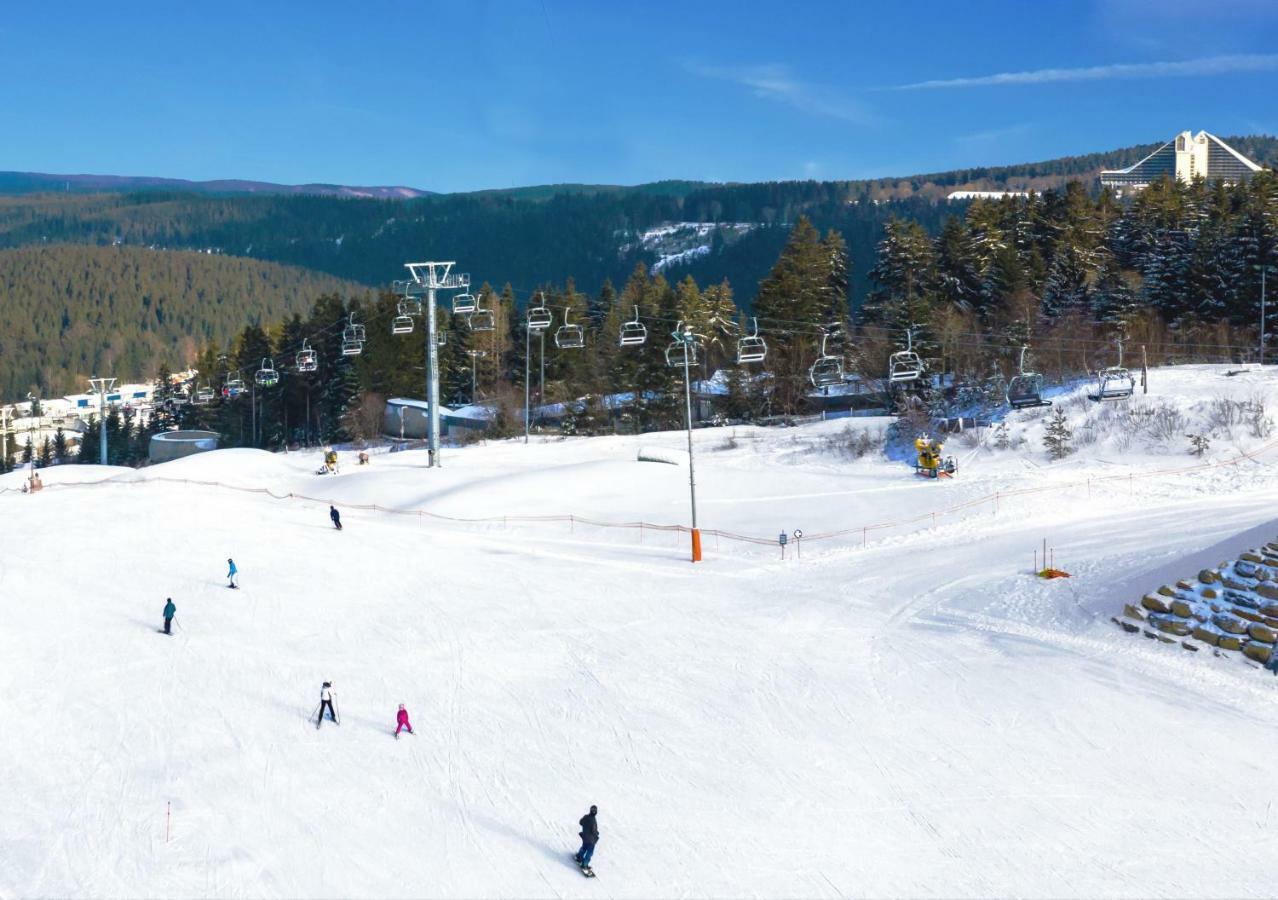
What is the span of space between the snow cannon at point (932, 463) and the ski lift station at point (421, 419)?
98.4ft

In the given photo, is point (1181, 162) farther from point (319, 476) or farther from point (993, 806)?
point (993, 806)

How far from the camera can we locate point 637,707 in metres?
19.8

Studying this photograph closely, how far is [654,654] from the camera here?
22719 millimetres

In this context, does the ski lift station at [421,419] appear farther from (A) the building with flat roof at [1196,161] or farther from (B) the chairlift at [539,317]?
(A) the building with flat roof at [1196,161]

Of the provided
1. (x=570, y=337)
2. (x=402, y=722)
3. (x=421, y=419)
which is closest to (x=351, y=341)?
(x=570, y=337)

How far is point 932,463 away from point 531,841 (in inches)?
1065

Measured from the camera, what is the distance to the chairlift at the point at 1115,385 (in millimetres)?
41938

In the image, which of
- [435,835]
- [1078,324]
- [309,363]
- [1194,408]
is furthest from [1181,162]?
[435,835]

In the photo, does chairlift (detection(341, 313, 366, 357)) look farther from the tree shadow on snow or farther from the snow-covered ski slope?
the tree shadow on snow

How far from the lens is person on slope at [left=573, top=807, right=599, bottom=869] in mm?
13914

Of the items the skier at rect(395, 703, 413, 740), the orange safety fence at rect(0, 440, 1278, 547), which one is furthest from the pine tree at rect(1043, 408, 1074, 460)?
the skier at rect(395, 703, 413, 740)

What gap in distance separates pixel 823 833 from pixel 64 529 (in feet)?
92.0

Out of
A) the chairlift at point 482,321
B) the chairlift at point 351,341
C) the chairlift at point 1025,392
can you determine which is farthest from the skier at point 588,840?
the chairlift at point 482,321

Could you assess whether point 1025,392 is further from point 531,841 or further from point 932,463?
point 531,841
